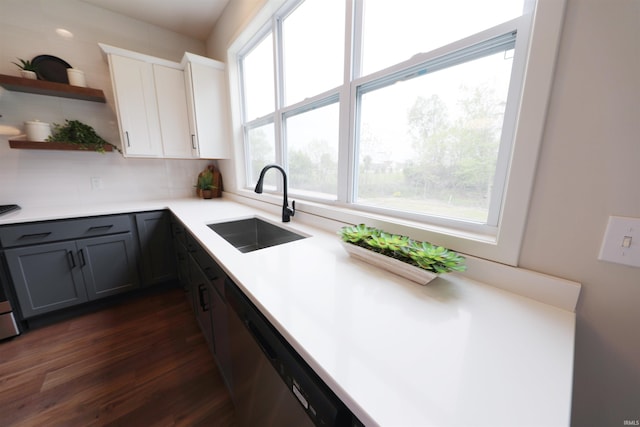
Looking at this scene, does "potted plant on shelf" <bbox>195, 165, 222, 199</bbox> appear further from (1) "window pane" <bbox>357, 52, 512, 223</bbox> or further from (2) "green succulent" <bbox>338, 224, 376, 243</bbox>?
(2) "green succulent" <bbox>338, 224, 376, 243</bbox>

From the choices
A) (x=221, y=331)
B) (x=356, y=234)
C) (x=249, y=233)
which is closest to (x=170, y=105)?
(x=249, y=233)

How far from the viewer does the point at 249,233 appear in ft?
5.97

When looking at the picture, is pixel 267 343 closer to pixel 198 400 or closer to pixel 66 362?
pixel 198 400

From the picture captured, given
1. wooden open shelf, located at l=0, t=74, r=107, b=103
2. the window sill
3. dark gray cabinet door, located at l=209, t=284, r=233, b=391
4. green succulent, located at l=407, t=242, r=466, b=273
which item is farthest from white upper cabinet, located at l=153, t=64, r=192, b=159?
green succulent, located at l=407, t=242, r=466, b=273

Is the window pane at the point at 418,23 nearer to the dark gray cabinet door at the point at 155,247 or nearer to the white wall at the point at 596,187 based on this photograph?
the white wall at the point at 596,187

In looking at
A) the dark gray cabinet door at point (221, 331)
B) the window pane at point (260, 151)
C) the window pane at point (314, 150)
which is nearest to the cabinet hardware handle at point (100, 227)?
the window pane at point (260, 151)

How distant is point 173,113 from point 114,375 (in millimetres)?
2219

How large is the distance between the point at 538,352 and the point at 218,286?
1.10 m

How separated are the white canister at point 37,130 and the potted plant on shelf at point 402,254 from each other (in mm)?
2574

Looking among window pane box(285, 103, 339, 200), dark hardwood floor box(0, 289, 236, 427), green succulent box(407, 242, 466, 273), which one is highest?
window pane box(285, 103, 339, 200)

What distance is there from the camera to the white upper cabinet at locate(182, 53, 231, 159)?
221cm

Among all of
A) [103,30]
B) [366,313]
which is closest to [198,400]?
[366,313]

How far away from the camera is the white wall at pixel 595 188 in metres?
0.51

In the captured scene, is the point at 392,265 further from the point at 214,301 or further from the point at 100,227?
the point at 100,227
